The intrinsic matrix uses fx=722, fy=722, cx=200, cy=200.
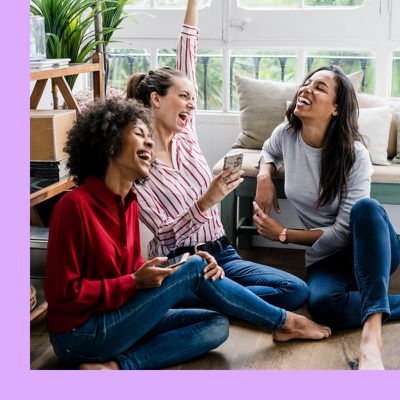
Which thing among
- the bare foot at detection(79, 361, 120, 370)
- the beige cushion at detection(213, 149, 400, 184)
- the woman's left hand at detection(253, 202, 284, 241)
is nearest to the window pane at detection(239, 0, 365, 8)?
the beige cushion at detection(213, 149, 400, 184)

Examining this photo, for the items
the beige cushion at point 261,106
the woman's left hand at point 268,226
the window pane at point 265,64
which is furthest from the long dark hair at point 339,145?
the window pane at point 265,64

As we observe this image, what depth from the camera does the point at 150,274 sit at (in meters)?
2.18

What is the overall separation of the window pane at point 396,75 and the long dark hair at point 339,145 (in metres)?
1.11

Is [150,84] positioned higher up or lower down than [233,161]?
higher up

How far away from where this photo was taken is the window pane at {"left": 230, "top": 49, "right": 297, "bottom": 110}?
396cm

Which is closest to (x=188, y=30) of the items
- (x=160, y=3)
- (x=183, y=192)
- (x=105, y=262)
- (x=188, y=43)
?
(x=188, y=43)

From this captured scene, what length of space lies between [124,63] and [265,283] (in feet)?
6.46

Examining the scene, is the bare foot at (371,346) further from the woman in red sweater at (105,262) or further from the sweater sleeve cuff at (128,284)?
the sweater sleeve cuff at (128,284)

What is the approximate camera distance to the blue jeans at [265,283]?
2.71 m

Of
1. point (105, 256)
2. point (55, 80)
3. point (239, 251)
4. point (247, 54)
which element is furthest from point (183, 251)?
point (247, 54)

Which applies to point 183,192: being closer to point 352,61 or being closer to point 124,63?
point 352,61

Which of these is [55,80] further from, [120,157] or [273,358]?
[273,358]

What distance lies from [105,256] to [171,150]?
66cm

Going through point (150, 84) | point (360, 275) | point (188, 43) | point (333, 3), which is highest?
point (333, 3)
